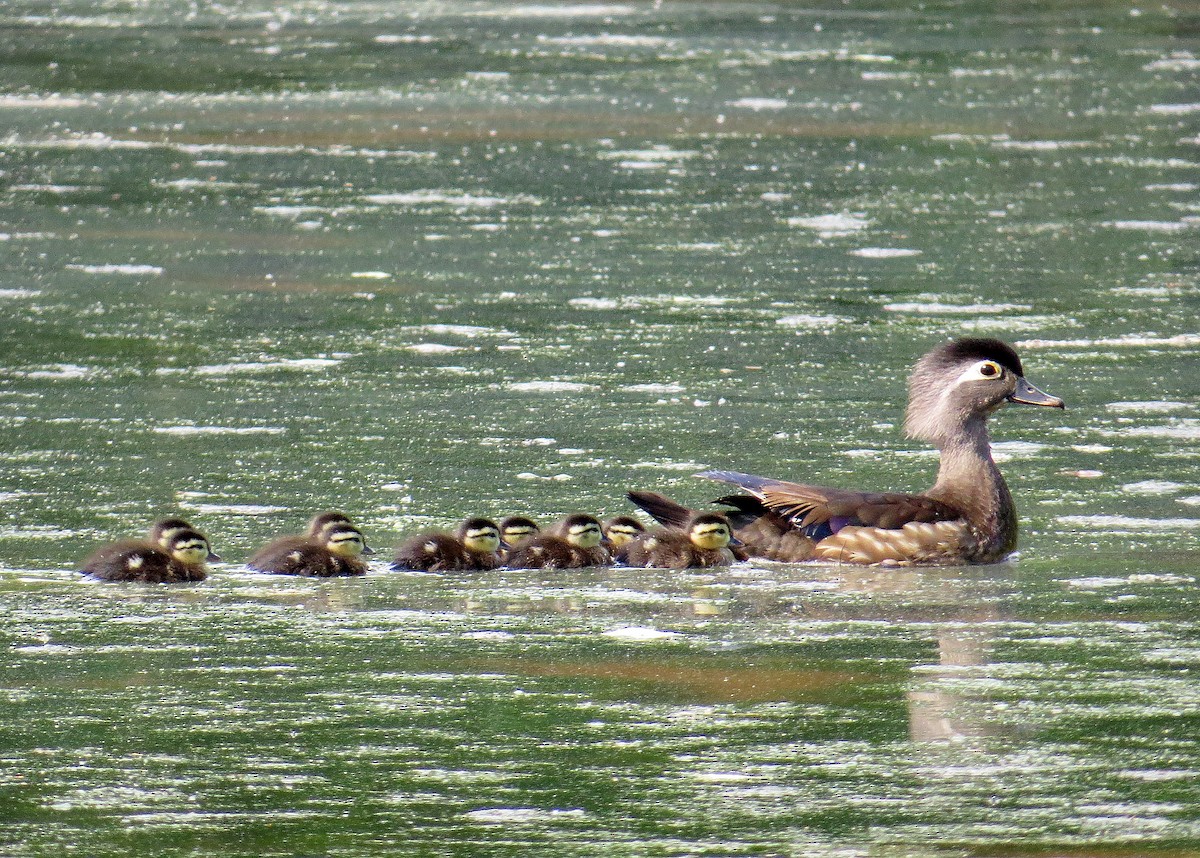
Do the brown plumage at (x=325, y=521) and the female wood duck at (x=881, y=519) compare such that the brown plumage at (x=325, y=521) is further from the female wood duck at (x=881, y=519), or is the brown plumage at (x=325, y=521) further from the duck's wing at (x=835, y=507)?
the duck's wing at (x=835, y=507)

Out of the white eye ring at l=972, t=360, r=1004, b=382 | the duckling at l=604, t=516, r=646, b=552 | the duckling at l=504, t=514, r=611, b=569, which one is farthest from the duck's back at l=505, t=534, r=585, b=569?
the white eye ring at l=972, t=360, r=1004, b=382

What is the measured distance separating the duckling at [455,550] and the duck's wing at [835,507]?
881 mm

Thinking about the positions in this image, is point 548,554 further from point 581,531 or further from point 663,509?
point 663,509

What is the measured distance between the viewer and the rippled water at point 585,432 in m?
5.22

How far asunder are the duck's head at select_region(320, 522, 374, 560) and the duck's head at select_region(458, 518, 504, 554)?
0.33m

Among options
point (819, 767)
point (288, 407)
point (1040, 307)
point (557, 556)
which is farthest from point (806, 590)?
point (1040, 307)

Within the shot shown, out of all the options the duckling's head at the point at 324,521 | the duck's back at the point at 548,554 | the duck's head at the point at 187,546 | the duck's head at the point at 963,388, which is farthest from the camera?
the duck's head at the point at 963,388

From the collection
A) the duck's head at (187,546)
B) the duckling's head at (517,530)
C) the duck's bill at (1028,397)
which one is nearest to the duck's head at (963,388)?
the duck's bill at (1028,397)

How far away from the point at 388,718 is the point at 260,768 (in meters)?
0.46

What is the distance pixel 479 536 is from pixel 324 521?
0.49m

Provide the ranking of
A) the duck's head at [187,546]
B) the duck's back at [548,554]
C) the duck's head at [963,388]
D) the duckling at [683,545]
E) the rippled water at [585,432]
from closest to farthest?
1. the rippled water at [585,432]
2. the duck's head at [187,546]
3. the duck's back at [548,554]
4. the duckling at [683,545]
5. the duck's head at [963,388]

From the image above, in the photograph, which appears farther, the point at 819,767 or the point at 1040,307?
the point at 1040,307

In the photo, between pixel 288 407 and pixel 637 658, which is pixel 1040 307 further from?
pixel 637 658

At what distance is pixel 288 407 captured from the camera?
9.32 m
